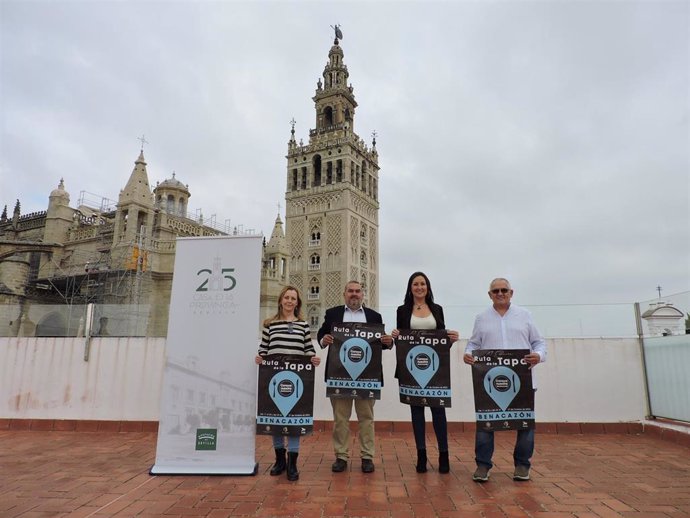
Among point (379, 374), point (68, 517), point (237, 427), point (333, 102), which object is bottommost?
point (68, 517)

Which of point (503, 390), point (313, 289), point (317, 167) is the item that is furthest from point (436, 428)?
point (317, 167)

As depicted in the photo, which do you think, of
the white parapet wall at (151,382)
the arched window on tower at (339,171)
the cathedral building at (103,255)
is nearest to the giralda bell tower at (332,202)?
the arched window on tower at (339,171)

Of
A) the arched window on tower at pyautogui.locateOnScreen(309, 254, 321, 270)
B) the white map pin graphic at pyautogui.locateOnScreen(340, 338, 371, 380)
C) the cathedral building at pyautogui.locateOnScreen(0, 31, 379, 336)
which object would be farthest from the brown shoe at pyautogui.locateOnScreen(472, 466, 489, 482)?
the arched window on tower at pyautogui.locateOnScreen(309, 254, 321, 270)

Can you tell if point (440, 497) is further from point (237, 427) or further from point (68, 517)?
point (68, 517)

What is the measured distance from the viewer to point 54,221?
32.2 metres

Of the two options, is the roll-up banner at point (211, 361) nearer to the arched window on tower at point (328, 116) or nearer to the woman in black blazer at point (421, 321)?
the woman in black blazer at point (421, 321)

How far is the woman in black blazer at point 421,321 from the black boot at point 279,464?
4.27 ft

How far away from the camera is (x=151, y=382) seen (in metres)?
6.75

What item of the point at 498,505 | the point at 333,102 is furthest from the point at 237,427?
the point at 333,102

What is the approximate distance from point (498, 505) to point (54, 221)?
36557 millimetres

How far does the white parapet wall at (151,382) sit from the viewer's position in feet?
21.2

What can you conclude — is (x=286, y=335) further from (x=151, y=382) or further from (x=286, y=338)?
(x=151, y=382)

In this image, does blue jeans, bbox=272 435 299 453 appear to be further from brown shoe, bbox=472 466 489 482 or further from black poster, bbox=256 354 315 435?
brown shoe, bbox=472 466 489 482

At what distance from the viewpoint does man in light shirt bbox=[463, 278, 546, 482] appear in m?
4.07
